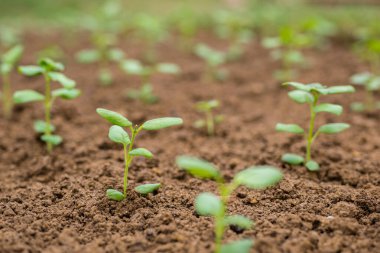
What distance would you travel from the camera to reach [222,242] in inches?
60.2

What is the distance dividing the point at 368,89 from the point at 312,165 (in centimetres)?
112

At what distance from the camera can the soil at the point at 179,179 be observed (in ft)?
5.17

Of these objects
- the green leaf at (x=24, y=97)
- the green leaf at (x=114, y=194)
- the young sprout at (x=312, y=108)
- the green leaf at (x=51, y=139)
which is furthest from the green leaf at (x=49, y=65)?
the young sprout at (x=312, y=108)

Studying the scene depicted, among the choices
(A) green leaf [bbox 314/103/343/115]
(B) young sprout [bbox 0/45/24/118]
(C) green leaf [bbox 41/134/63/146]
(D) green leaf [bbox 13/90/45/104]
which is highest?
(B) young sprout [bbox 0/45/24/118]

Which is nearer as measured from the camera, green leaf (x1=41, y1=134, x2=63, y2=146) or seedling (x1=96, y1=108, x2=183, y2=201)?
seedling (x1=96, y1=108, x2=183, y2=201)

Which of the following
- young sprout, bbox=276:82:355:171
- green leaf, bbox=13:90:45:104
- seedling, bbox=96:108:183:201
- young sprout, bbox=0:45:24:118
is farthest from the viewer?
young sprout, bbox=0:45:24:118

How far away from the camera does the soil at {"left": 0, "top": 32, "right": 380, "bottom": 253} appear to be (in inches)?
62.0

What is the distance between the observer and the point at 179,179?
7.00 ft

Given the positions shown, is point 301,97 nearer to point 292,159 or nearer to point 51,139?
point 292,159

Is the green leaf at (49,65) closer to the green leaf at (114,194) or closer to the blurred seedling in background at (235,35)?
the green leaf at (114,194)

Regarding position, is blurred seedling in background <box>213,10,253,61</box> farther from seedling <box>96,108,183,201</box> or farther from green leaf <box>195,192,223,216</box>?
green leaf <box>195,192,223,216</box>

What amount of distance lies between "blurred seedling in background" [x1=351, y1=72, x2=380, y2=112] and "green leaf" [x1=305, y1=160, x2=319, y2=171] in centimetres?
91

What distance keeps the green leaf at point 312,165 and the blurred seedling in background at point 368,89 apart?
35.9 inches

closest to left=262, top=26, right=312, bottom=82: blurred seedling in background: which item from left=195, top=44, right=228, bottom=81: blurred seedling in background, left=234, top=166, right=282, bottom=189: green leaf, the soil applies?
the soil
